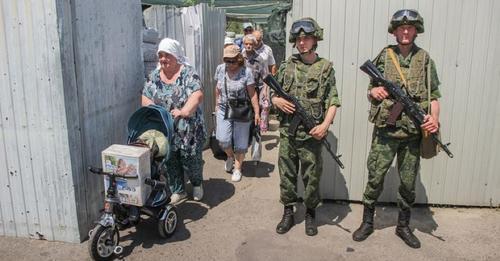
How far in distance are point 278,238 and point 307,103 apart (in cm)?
137

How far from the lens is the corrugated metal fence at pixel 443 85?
4539mm

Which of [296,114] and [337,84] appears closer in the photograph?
[296,114]

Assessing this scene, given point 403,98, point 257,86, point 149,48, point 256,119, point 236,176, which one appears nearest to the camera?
point 403,98

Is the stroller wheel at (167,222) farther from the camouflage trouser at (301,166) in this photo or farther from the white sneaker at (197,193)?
the camouflage trouser at (301,166)

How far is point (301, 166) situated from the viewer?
4.30 metres

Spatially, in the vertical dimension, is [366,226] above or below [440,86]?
below

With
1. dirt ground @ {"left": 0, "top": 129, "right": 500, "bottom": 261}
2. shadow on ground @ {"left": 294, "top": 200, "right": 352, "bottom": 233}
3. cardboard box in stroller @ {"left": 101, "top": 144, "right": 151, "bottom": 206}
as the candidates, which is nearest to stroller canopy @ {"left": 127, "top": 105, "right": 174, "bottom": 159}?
cardboard box in stroller @ {"left": 101, "top": 144, "right": 151, "bottom": 206}

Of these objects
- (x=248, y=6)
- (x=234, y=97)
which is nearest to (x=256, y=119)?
(x=234, y=97)

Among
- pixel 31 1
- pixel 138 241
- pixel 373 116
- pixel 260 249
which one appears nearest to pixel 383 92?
pixel 373 116

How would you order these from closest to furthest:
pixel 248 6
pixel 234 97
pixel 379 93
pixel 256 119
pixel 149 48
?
pixel 379 93 → pixel 234 97 → pixel 149 48 → pixel 256 119 → pixel 248 6

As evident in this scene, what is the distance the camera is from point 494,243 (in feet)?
A: 13.8

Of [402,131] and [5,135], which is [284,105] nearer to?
[402,131]

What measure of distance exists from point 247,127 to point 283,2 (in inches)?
328

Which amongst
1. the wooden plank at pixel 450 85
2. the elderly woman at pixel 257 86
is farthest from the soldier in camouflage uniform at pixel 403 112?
the elderly woman at pixel 257 86
